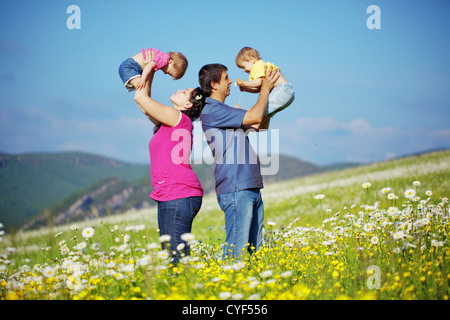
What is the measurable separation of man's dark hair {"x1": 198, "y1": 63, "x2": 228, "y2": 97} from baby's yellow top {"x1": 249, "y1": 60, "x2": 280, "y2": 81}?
0.52 meters

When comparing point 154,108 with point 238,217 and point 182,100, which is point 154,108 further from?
point 238,217

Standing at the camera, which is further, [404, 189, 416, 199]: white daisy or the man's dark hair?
[404, 189, 416, 199]: white daisy

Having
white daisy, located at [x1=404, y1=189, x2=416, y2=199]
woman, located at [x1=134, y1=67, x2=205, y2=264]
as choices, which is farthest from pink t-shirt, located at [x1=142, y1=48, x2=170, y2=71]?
white daisy, located at [x1=404, y1=189, x2=416, y2=199]

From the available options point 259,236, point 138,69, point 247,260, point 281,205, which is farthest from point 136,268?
point 281,205

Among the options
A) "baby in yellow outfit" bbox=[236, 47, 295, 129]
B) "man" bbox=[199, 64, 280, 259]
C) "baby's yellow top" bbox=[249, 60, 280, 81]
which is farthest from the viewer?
"baby's yellow top" bbox=[249, 60, 280, 81]

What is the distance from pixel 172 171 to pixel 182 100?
95 centimetres

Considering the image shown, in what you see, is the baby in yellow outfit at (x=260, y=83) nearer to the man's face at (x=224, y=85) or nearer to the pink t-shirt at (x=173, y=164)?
the man's face at (x=224, y=85)

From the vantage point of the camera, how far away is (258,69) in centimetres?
532

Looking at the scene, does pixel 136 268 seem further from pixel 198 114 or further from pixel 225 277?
pixel 198 114

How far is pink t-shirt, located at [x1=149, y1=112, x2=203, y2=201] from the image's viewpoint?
14.7ft

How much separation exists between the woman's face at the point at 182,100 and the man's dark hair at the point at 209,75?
199 millimetres

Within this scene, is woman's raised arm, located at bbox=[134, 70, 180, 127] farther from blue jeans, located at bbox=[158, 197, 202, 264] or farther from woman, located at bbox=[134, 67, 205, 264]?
blue jeans, located at bbox=[158, 197, 202, 264]

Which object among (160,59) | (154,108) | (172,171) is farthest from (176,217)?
(160,59)

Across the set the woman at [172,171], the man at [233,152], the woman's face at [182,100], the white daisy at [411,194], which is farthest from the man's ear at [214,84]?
the white daisy at [411,194]
